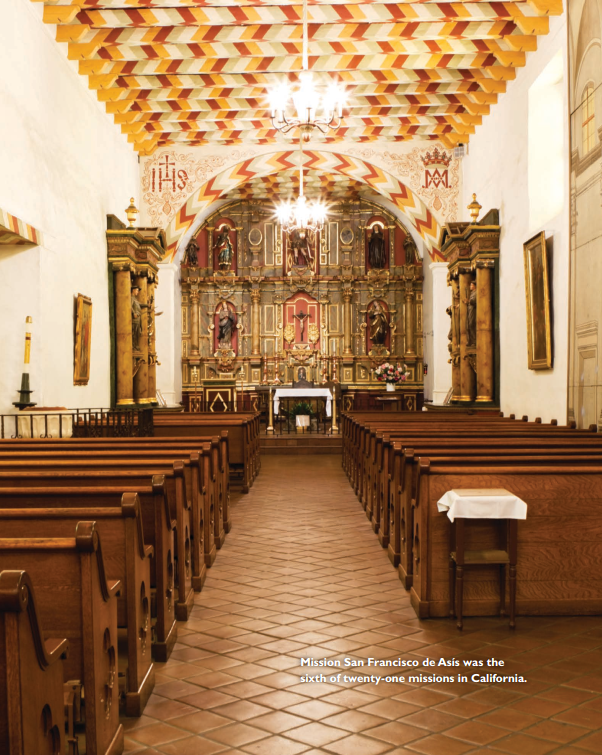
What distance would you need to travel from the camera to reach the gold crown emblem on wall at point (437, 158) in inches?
581

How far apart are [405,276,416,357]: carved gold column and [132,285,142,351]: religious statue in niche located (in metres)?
8.24

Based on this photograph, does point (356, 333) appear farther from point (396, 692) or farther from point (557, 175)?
point (396, 692)

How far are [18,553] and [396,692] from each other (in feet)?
5.92

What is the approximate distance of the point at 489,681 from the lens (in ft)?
11.3

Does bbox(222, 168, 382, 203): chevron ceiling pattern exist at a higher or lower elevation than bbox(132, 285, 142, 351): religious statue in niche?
higher

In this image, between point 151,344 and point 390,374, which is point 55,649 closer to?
point 151,344

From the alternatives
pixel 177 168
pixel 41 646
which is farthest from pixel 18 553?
pixel 177 168

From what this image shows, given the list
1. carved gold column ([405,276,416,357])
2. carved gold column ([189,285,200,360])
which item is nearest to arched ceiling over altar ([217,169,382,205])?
carved gold column ([405,276,416,357])

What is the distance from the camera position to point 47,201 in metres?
9.19

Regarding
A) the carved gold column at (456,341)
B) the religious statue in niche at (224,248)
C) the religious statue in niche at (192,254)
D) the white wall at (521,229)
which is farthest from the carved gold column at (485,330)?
the religious statue in niche at (192,254)

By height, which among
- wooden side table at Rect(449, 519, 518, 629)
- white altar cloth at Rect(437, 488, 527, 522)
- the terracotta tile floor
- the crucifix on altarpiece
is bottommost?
the terracotta tile floor

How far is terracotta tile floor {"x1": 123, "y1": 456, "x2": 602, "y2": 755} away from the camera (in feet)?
9.55

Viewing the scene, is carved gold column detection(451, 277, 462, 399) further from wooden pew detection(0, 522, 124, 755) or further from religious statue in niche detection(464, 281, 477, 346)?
wooden pew detection(0, 522, 124, 755)

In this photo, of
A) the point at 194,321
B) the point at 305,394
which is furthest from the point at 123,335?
the point at 194,321
